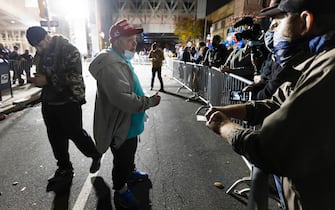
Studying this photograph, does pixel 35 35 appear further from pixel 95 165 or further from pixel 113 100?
pixel 95 165

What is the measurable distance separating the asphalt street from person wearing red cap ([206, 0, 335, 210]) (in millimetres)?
1925

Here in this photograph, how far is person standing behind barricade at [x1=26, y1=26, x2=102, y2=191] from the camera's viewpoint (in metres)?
2.77

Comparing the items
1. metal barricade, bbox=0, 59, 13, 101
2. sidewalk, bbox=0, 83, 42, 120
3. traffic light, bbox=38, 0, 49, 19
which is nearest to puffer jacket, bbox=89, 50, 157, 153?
sidewalk, bbox=0, 83, 42, 120

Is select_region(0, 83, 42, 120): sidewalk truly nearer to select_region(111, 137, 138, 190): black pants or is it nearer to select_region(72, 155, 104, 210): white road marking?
select_region(72, 155, 104, 210): white road marking

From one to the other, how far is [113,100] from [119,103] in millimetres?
71

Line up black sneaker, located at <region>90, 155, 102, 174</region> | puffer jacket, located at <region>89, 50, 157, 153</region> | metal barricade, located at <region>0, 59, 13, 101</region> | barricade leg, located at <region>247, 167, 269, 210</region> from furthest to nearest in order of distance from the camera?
1. metal barricade, located at <region>0, 59, 13, 101</region>
2. black sneaker, located at <region>90, 155, 102, 174</region>
3. puffer jacket, located at <region>89, 50, 157, 153</region>
4. barricade leg, located at <region>247, 167, 269, 210</region>

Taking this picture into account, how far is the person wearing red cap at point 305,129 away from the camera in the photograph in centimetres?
84

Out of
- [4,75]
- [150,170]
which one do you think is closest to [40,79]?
[150,170]

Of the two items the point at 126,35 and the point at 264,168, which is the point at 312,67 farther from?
the point at 126,35

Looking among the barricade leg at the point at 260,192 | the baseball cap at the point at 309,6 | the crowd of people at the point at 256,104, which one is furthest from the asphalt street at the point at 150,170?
the baseball cap at the point at 309,6

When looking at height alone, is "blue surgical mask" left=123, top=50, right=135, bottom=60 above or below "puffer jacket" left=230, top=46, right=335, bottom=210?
above

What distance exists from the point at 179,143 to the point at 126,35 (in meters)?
2.69

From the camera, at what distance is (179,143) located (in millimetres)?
4461

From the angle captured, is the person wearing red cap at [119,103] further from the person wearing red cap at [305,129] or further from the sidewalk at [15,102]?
the sidewalk at [15,102]
